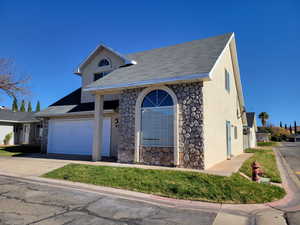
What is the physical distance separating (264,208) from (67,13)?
1378 cm

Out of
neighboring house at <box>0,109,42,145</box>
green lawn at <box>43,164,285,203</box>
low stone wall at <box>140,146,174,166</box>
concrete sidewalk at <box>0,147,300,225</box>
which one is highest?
neighboring house at <box>0,109,42,145</box>

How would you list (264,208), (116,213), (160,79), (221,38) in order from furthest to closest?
(221,38)
(160,79)
(264,208)
(116,213)

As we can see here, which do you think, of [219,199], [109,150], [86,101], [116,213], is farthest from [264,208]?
[86,101]

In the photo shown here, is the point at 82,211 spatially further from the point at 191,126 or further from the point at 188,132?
the point at 191,126

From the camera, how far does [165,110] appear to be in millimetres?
9336

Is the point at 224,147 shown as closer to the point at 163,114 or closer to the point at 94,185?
the point at 163,114

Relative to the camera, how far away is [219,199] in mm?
5453

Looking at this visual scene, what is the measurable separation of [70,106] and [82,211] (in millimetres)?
12341

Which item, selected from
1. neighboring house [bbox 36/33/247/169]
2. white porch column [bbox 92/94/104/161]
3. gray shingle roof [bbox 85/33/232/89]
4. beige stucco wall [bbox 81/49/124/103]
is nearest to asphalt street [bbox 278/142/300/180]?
neighboring house [bbox 36/33/247/169]

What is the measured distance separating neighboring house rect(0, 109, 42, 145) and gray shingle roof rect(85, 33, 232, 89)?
53.6 ft

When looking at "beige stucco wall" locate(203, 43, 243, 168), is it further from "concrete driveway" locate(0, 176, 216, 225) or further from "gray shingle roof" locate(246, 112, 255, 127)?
"gray shingle roof" locate(246, 112, 255, 127)

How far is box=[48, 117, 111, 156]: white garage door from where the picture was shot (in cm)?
1318

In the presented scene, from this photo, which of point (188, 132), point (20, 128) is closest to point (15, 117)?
point (20, 128)

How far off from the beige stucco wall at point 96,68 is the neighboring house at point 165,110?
11 cm
